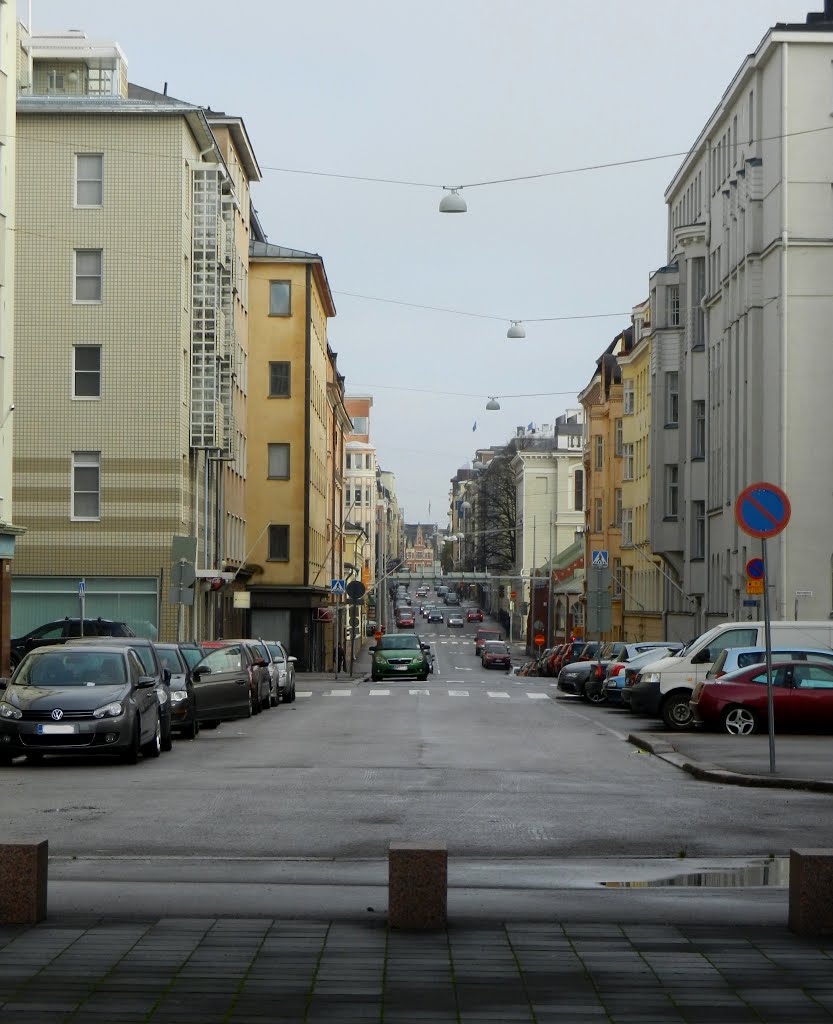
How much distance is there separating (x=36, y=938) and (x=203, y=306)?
165 feet

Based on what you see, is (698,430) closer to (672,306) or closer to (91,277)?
(672,306)

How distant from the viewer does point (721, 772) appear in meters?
19.5

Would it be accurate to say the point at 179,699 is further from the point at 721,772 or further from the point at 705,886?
the point at 705,886

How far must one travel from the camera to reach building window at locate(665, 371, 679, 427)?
71062 millimetres

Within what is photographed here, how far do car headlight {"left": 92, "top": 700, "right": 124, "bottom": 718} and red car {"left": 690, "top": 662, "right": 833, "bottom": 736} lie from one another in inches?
423

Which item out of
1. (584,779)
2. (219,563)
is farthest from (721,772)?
(219,563)

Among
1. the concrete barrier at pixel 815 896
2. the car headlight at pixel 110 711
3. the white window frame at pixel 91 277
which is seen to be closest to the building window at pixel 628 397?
the white window frame at pixel 91 277

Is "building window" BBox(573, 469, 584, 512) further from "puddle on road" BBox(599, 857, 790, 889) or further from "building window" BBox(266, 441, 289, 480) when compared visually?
"puddle on road" BBox(599, 857, 790, 889)

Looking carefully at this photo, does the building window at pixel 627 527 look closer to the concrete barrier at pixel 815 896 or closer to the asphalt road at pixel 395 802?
the asphalt road at pixel 395 802

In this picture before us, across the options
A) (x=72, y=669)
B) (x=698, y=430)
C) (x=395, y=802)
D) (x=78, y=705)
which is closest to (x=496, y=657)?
(x=698, y=430)

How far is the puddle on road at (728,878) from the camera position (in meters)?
10.8

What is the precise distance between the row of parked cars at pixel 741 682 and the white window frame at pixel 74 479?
76.0ft

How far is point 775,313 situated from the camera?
172 ft

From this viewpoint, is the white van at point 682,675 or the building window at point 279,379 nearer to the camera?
the white van at point 682,675
